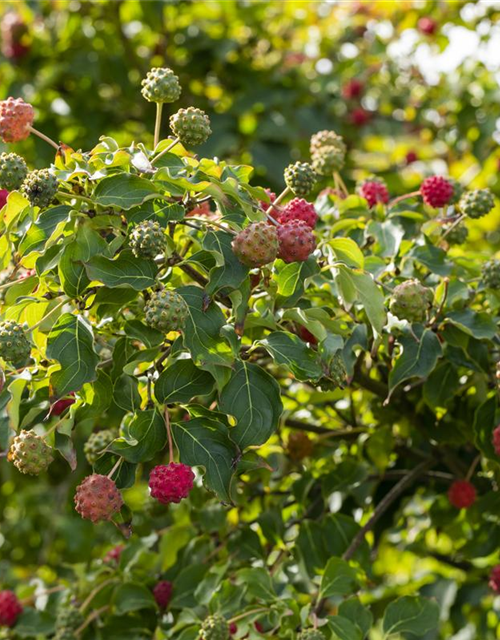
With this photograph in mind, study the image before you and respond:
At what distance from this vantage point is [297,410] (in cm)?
262

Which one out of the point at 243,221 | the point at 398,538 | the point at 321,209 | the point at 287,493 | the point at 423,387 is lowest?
the point at 398,538

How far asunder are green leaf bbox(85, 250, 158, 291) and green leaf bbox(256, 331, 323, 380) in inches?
8.8

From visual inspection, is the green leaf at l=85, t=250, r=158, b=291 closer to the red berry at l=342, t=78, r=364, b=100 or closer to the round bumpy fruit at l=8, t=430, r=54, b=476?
the round bumpy fruit at l=8, t=430, r=54, b=476

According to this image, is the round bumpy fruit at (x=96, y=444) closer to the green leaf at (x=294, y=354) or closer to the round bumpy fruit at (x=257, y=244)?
the green leaf at (x=294, y=354)

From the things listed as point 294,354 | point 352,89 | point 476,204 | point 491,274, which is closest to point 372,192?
point 476,204

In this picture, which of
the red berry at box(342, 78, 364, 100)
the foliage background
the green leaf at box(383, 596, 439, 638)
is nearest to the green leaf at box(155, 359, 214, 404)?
the green leaf at box(383, 596, 439, 638)

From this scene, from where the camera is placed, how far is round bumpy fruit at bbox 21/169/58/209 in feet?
5.66

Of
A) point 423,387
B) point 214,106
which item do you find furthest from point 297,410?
point 214,106

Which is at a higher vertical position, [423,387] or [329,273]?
[329,273]

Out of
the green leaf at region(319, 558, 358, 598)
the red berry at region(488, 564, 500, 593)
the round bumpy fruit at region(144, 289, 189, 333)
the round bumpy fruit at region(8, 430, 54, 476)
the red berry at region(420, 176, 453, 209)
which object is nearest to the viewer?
the round bumpy fruit at region(144, 289, 189, 333)

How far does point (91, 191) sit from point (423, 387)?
86cm

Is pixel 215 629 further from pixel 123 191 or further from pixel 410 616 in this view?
pixel 123 191

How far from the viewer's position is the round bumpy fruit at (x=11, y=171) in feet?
5.95

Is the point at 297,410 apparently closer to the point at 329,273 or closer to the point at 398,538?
the point at 329,273
